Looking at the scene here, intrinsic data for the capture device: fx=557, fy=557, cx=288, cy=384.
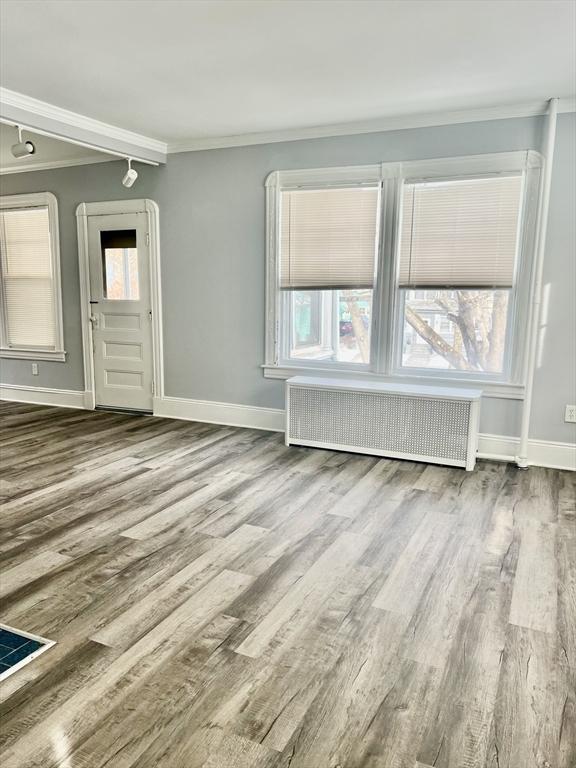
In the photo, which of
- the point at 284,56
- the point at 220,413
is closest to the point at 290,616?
the point at 284,56

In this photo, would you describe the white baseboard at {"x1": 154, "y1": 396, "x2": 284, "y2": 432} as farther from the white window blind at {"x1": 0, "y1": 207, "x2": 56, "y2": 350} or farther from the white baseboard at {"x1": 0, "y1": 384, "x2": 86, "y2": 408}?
the white window blind at {"x1": 0, "y1": 207, "x2": 56, "y2": 350}

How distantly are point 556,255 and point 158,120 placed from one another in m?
3.29

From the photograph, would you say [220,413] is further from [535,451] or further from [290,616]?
[290,616]

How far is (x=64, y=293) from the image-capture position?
6.17 metres

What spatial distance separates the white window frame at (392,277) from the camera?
165 inches

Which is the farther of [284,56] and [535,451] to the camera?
[535,451]

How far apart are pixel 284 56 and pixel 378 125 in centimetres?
149

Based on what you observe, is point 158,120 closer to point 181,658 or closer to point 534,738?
point 181,658

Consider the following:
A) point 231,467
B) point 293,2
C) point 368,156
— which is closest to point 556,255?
point 368,156

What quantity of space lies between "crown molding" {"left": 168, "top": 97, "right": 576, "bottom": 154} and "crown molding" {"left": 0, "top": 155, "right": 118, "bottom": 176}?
89 centimetres

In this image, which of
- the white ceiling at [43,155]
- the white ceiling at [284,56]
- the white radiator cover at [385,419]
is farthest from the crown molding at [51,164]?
the white radiator cover at [385,419]

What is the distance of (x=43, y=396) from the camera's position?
6.47 metres

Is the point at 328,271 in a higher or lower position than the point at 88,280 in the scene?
higher

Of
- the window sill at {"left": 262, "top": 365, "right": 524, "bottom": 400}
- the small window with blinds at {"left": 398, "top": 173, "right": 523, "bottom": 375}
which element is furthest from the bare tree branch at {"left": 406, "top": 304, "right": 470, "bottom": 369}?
the window sill at {"left": 262, "top": 365, "right": 524, "bottom": 400}
